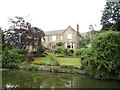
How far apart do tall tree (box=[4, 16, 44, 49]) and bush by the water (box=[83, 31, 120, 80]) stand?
519 inches

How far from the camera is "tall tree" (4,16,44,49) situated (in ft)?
62.6

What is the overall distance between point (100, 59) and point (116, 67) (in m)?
1.48

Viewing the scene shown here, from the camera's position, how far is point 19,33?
19.4m

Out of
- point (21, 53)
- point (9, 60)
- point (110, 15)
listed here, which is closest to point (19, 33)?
point (21, 53)

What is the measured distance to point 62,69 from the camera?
13.2 meters

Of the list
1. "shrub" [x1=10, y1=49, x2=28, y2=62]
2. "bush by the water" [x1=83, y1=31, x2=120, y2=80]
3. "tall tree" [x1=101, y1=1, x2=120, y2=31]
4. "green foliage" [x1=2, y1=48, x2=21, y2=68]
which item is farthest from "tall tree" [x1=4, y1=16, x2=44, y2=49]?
"tall tree" [x1=101, y1=1, x2=120, y2=31]

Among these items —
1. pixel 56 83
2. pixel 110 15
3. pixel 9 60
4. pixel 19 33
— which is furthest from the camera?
pixel 110 15

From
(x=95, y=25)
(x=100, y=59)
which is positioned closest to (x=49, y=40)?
(x=95, y=25)

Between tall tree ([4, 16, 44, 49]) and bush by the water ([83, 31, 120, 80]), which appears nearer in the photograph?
bush by the water ([83, 31, 120, 80])

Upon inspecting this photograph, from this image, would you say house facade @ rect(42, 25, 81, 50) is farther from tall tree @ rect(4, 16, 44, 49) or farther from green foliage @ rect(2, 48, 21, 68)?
green foliage @ rect(2, 48, 21, 68)

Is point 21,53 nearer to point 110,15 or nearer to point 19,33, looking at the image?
point 19,33

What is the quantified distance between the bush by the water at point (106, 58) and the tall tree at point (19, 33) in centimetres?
1320

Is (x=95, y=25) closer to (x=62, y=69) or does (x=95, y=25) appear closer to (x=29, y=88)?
(x=62, y=69)

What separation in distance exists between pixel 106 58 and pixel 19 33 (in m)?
15.5
